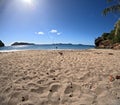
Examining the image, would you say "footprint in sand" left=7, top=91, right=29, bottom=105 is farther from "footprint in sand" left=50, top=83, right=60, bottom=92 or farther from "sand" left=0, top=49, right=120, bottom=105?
"footprint in sand" left=50, top=83, right=60, bottom=92

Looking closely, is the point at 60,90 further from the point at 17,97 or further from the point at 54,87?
the point at 17,97

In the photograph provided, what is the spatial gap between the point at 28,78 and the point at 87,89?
7.08 feet

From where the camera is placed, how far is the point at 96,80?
4.53m

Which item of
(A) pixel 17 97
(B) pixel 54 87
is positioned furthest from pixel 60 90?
(A) pixel 17 97

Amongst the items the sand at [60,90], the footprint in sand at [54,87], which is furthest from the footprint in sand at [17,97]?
the footprint in sand at [54,87]

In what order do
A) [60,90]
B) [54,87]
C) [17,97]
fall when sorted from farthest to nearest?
[54,87] → [60,90] → [17,97]

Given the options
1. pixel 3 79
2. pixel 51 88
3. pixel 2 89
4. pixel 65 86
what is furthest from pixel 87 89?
pixel 3 79

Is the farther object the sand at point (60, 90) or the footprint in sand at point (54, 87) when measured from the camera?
the footprint in sand at point (54, 87)

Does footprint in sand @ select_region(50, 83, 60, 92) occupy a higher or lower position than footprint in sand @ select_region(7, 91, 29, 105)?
higher

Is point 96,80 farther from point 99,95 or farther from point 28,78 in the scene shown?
point 28,78

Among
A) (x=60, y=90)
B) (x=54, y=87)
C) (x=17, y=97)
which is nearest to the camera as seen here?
(x=17, y=97)

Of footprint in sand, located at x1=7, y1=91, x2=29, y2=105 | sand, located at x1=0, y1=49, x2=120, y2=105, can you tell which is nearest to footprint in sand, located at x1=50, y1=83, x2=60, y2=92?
sand, located at x1=0, y1=49, x2=120, y2=105

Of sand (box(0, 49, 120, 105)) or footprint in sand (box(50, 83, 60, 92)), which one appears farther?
footprint in sand (box(50, 83, 60, 92))

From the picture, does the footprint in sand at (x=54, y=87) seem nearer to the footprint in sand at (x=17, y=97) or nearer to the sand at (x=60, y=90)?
the sand at (x=60, y=90)
